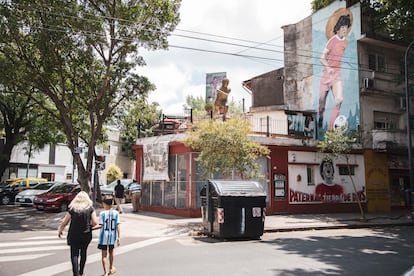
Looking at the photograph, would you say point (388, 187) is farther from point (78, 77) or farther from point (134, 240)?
point (78, 77)

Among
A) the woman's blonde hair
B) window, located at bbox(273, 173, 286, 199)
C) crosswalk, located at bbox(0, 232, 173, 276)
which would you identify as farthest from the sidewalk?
the woman's blonde hair

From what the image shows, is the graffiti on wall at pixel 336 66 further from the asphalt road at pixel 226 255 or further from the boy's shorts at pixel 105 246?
the boy's shorts at pixel 105 246

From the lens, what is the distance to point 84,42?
1730cm

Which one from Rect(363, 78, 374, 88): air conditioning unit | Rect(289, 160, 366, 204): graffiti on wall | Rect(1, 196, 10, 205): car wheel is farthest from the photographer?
Rect(1, 196, 10, 205): car wheel

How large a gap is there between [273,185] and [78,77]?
11588 mm

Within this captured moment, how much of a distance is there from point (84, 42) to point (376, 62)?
58.4 feet

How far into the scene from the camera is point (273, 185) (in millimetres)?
A: 19062

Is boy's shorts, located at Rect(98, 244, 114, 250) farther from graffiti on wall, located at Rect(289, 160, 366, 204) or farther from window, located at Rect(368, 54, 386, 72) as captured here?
window, located at Rect(368, 54, 386, 72)

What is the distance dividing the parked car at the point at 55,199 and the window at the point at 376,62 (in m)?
19.5

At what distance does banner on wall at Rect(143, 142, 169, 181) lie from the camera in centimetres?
1884

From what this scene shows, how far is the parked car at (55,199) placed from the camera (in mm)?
18844

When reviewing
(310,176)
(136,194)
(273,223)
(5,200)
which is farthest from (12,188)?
(310,176)

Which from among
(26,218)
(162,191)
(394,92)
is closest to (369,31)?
(394,92)

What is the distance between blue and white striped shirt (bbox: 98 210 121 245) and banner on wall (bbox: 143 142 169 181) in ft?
38.2
